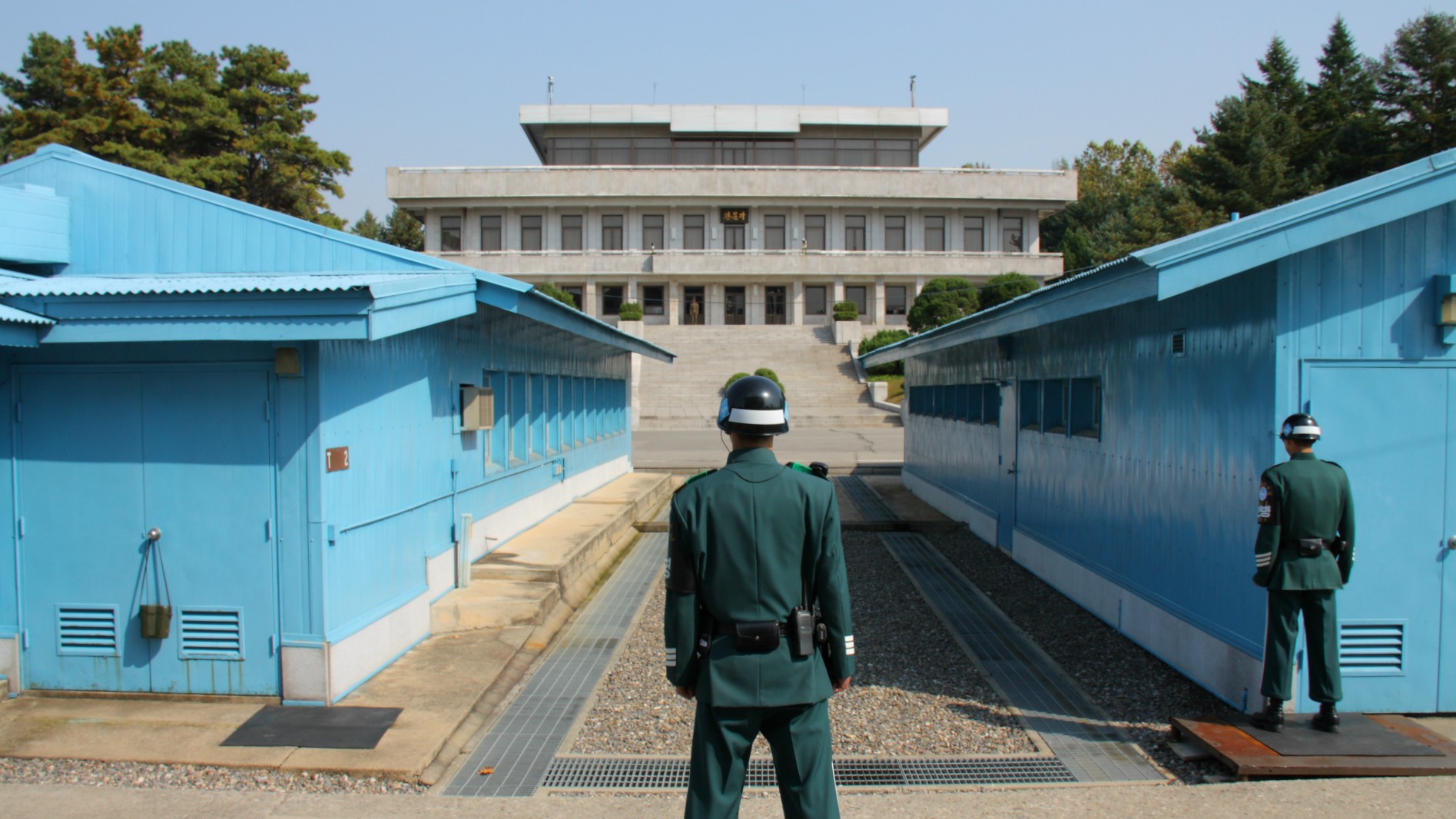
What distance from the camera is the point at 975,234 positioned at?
56969mm

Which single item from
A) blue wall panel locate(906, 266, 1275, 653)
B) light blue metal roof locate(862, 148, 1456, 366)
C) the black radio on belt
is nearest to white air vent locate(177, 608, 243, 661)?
the black radio on belt

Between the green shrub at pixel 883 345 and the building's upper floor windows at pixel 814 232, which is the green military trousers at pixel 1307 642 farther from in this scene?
the building's upper floor windows at pixel 814 232

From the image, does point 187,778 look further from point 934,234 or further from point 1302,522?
point 934,234

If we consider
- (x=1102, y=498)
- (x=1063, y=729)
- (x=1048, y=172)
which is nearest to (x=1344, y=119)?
(x=1048, y=172)

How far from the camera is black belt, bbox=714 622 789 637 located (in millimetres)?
3570

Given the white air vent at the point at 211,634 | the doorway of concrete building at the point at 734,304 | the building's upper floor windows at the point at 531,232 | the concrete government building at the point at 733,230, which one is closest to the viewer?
the white air vent at the point at 211,634

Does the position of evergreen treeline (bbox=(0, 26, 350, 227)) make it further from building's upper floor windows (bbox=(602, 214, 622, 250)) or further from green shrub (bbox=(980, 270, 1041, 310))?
green shrub (bbox=(980, 270, 1041, 310))

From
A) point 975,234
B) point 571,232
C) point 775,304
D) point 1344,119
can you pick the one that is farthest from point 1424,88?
point 571,232

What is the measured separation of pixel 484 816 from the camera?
471cm

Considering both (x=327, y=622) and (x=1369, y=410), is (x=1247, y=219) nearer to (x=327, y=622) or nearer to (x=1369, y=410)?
(x=1369, y=410)

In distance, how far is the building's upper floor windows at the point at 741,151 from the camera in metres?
61.7

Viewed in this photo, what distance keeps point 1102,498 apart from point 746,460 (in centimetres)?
593

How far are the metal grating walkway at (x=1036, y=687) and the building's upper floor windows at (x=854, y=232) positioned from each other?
4734cm

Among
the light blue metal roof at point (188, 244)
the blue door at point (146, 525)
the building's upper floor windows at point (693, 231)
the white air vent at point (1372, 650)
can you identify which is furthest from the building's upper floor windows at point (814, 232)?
the blue door at point (146, 525)
